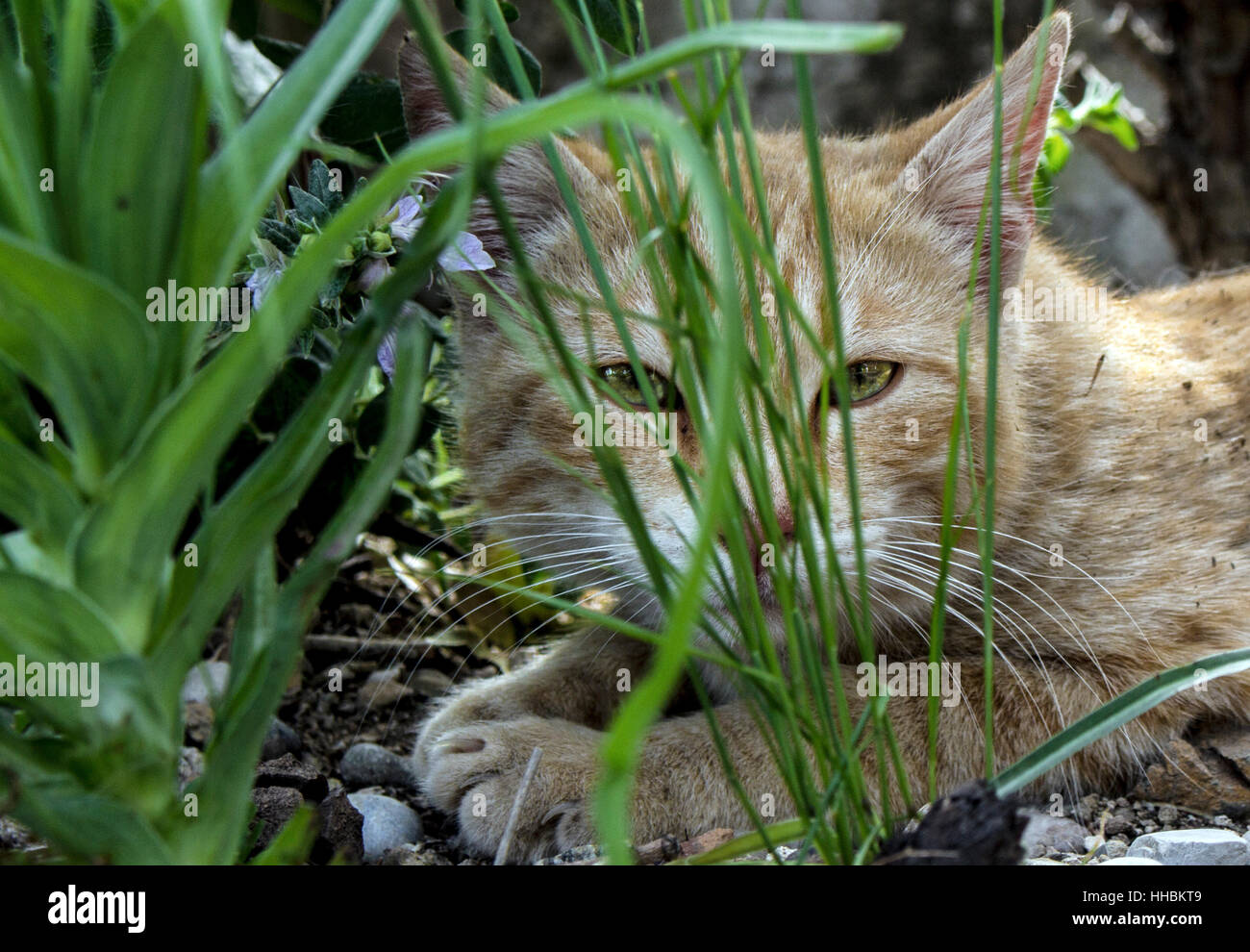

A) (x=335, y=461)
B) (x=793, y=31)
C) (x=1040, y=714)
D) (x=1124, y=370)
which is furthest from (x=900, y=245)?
(x=793, y=31)

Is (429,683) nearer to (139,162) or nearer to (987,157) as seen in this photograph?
(987,157)

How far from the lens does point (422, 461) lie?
98.7 inches

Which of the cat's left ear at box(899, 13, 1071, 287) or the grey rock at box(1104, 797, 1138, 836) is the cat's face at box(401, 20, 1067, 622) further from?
the grey rock at box(1104, 797, 1138, 836)

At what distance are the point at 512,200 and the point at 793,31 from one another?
1.28 m

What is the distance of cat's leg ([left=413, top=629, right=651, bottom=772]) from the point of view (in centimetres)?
194

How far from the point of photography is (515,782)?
1.64 meters

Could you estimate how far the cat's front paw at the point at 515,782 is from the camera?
154 cm

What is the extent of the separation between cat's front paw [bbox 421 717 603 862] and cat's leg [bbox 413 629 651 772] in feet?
0.38

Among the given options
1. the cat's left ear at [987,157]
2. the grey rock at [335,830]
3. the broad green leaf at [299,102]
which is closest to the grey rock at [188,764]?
the grey rock at [335,830]

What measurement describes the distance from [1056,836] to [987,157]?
1001 mm

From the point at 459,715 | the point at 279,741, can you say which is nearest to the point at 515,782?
the point at 459,715

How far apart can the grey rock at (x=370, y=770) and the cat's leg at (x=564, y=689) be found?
0.23 feet

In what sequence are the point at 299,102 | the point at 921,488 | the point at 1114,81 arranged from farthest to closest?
the point at 1114,81
the point at 921,488
the point at 299,102

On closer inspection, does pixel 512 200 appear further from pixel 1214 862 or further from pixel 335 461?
pixel 1214 862
